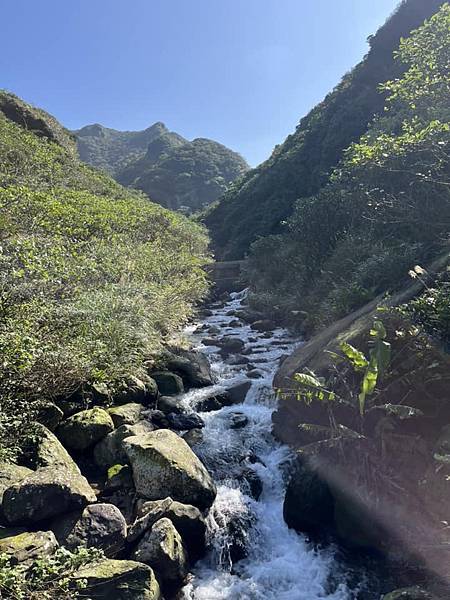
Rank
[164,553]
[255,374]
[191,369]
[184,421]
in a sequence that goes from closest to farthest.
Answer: [164,553], [184,421], [191,369], [255,374]

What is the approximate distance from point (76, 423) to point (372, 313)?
24.0 feet

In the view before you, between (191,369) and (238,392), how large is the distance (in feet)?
6.13

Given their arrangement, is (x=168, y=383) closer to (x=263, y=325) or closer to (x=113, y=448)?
(x=113, y=448)

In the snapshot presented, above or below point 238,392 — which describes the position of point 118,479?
below

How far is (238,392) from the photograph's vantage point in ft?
38.2

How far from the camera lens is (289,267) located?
2252 cm

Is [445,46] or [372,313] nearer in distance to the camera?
[372,313]

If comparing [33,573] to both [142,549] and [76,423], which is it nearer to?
[142,549]

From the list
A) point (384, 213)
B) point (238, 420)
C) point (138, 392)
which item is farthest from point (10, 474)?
point (384, 213)

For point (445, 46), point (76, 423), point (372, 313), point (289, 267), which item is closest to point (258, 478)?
point (76, 423)

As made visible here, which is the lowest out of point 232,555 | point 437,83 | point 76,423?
point 232,555

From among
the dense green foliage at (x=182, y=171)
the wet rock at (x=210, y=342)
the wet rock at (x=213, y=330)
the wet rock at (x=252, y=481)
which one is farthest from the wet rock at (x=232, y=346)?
the dense green foliage at (x=182, y=171)

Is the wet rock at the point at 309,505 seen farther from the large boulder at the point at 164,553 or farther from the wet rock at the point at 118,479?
the wet rock at the point at 118,479

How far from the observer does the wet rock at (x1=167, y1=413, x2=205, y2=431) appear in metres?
9.87
